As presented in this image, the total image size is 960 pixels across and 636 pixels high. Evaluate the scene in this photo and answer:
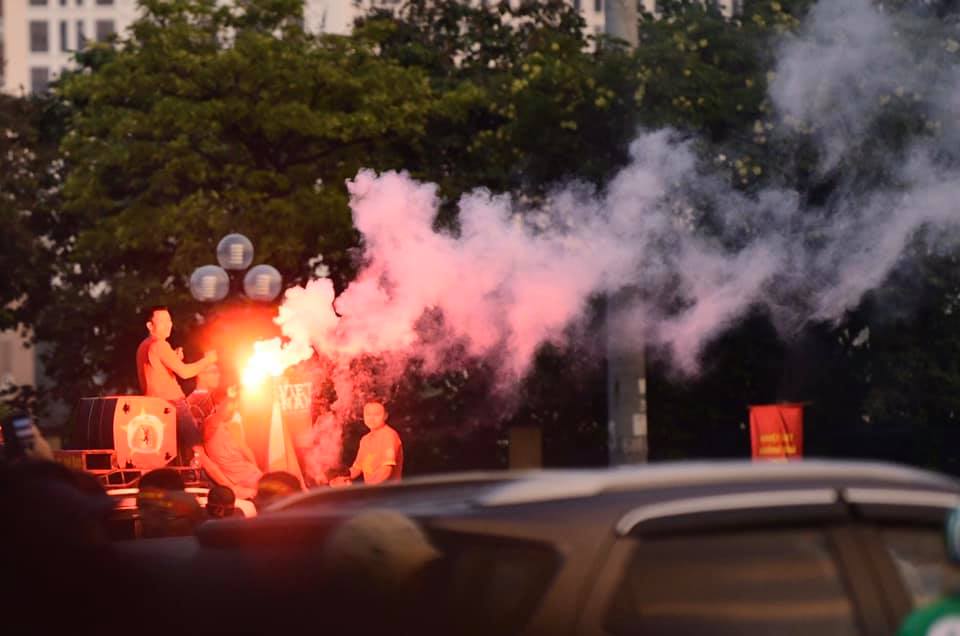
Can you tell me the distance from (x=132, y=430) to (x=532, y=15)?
93.9ft

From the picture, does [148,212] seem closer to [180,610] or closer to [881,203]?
[881,203]

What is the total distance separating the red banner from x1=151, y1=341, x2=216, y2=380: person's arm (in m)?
6.71

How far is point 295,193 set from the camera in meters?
37.8

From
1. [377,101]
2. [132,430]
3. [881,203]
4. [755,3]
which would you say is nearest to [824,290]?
[881,203]

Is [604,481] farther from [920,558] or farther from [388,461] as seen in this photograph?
[388,461]

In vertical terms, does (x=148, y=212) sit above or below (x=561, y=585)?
above

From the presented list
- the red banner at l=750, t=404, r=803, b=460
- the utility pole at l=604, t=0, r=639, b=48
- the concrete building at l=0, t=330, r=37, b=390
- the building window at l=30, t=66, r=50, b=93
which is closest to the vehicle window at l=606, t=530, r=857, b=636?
the red banner at l=750, t=404, r=803, b=460

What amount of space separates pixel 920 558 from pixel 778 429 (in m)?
16.9

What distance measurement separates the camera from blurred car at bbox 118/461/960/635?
12.6 ft

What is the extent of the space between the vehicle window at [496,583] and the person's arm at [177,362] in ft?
42.3

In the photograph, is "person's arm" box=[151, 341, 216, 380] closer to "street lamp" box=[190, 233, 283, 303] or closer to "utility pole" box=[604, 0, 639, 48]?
"street lamp" box=[190, 233, 283, 303]

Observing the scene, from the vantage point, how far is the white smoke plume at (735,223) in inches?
1079

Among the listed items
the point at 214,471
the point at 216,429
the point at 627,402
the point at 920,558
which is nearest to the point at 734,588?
the point at 920,558

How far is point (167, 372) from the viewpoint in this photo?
16.9 meters
